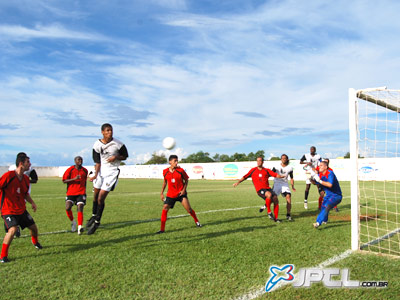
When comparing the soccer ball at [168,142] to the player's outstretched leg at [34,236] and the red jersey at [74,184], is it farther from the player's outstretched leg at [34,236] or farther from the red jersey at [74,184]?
the player's outstretched leg at [34,236]

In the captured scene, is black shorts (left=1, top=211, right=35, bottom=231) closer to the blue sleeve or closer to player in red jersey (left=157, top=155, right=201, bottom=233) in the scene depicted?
player in red jersey (left=157, top=155, right=201, bottom=233)

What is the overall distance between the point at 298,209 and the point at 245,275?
8385 mm

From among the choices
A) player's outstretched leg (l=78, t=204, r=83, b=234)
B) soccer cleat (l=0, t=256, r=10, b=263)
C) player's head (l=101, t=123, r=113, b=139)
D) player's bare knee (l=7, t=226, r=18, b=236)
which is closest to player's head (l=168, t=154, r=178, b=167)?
player's head (l=101, t=123, r=113, b=139)

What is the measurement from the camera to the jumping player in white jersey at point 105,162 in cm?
684

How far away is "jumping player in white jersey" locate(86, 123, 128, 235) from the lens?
684cm

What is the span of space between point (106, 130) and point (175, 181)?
2.31 metres

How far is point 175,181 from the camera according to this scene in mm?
8289

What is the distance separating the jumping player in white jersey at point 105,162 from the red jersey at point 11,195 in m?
1.44

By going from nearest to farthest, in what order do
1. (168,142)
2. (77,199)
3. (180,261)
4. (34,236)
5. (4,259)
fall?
(180,261) < (4,259) < (34,236) < (77,199) < (168,142)

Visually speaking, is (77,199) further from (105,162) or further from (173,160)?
(173,160)

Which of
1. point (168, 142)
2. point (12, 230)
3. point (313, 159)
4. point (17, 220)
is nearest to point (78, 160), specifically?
point (17, 220)

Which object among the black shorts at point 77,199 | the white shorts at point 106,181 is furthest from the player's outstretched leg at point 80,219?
the white shorts at point 106,181

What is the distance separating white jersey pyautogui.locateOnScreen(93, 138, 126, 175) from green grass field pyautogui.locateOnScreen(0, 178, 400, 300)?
5.03 ft

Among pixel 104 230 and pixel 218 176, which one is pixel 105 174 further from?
pixel 218 176
